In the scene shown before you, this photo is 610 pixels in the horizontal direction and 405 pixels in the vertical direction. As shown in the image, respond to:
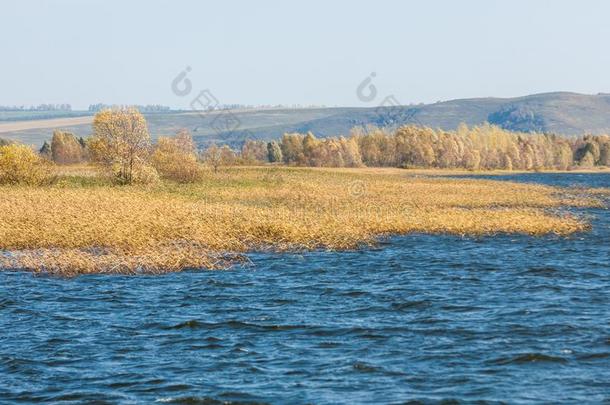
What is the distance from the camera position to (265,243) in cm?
3819

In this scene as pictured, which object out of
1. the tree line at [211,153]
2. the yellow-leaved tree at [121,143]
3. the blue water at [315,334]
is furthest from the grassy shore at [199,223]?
the tree line at [211,153]

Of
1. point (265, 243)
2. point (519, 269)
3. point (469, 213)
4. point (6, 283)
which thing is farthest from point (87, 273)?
point (469, 213)

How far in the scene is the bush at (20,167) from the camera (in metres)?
61.7

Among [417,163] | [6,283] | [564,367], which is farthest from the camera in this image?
[417,163]

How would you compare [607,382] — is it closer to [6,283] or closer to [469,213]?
[6,283]

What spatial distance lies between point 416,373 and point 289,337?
428 cm

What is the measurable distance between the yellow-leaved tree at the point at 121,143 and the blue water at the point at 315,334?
35015 mm

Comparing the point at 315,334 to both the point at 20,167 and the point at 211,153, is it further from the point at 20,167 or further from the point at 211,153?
the point at 211,153

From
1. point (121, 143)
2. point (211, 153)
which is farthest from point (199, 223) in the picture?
point (211, 153)

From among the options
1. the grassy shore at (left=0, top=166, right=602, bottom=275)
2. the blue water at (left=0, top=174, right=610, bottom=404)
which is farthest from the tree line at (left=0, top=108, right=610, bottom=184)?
the blue water at (left=0, top=174, right=610, bottom=404)

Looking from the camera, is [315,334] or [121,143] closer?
[315,334]

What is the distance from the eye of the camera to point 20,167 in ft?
203

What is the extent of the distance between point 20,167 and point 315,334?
4564cm

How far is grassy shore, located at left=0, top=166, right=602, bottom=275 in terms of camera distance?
32.6 meters
